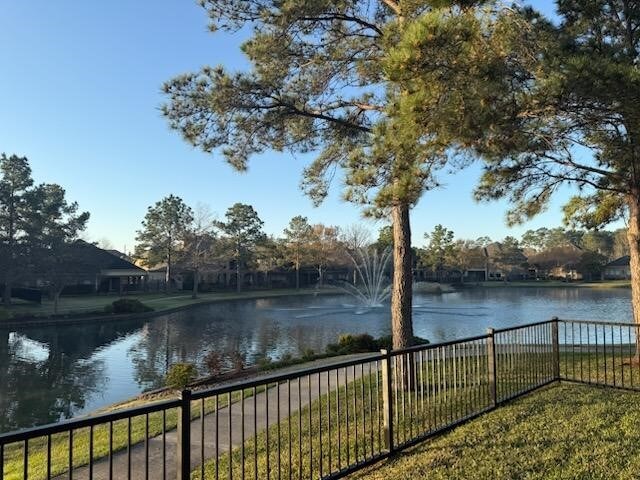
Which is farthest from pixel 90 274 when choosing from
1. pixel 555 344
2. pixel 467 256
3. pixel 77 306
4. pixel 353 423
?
pixel 467 256

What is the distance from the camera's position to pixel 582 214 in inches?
449

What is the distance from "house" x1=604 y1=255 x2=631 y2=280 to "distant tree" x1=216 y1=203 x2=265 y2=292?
47706 mm

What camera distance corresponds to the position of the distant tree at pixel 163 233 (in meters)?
46.3

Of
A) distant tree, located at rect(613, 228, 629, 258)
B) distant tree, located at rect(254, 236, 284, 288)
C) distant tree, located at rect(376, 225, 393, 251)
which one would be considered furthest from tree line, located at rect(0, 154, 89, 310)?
distant tree, located at rect(613, 228, 629, 258)

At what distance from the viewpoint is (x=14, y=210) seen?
104 ft

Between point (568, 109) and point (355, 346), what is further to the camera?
point (355, 346)

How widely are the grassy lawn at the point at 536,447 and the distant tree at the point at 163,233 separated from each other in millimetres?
43138

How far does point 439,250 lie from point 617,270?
26.0 metres

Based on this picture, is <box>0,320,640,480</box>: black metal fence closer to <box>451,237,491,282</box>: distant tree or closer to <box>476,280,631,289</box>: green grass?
<box>476,280,631,289</box>: green grass

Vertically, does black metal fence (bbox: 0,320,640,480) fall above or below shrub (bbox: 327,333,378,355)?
above

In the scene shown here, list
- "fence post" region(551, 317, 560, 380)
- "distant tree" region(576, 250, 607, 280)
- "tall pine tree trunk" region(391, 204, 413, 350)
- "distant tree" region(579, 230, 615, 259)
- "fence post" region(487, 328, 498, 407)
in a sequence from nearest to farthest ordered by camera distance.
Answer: "fence post" region(487, 328, 498, 407)
"fence post" region(551, 317, 560, 380)
"tall pine tree trunk" region(391, 204, 413, 350)
"distant tree" region(576, 250, 607, 280)
"distant tree" region(579, 230, 615, 259)

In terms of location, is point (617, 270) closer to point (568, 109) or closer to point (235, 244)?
point (235, 244)

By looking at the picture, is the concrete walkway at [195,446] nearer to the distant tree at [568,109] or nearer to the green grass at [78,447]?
the green grass at [78,447]

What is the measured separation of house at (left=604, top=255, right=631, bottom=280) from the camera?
70.2 m
